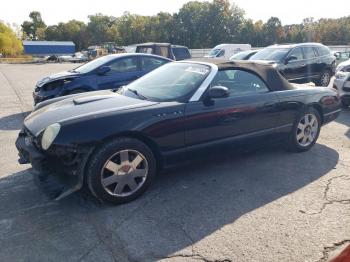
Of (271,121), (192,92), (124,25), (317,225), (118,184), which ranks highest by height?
(124,25)

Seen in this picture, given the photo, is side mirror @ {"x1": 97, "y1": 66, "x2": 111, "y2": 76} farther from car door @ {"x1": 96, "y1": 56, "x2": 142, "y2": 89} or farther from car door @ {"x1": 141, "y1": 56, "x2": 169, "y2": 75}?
car door @ {"x1": 141, "y1": 56, "x2": 169, "y2": 75}

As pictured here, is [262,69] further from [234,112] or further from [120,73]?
[120,73]

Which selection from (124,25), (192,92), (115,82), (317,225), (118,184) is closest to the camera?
(317,225)

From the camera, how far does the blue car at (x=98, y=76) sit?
7344 millimetres

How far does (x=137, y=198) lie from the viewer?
3.55 m

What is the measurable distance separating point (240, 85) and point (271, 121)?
660 mm

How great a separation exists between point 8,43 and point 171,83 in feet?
229

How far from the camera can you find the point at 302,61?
416 inches

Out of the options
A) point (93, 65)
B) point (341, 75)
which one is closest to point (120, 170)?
point (93, 65)

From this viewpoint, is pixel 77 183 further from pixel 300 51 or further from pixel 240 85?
pixel 300 51

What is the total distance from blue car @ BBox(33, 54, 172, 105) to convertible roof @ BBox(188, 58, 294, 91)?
354 centimetres

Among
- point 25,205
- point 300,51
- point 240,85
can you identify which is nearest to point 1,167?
point 25,205

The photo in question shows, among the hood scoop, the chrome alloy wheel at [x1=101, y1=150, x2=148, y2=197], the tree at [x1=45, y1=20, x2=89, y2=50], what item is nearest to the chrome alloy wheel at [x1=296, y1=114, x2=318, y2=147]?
the chrome alloy wheel at [x1=101, y1=150, x2=148, y2=197]

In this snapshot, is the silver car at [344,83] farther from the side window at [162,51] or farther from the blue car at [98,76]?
the side window at [162,51]
